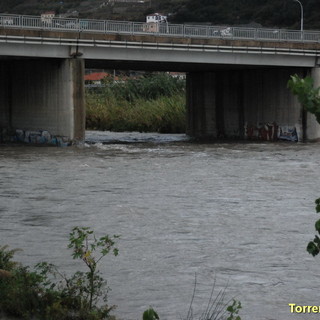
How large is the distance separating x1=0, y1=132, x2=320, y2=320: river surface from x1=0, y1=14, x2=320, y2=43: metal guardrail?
857 cm

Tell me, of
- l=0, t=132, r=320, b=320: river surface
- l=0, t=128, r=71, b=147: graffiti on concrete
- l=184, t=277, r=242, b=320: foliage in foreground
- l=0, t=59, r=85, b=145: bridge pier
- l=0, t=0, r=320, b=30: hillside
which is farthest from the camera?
l=0, t=0, r=320, b=30: hillside

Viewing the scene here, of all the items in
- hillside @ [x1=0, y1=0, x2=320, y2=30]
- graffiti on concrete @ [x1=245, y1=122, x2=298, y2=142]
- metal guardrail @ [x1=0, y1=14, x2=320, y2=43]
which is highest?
hillside @ [x1=0, y1=0, x2=320, y2=30]

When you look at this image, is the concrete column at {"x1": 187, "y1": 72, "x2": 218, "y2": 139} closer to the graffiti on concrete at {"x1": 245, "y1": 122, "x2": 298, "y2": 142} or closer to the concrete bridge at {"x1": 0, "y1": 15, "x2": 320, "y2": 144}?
the concrete bridge at {"x1": 0, "y1": 15, "x2": 320, "y2": 144}

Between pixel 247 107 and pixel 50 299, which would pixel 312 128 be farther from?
pixel 50 299

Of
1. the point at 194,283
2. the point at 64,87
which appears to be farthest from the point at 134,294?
the point at 64,87

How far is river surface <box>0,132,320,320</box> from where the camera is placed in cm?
1326

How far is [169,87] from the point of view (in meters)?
74.9

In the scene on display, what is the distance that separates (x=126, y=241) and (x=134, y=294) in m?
4.69

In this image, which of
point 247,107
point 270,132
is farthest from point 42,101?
point 247,107

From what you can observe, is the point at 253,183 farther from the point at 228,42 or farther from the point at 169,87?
the point at 169,87

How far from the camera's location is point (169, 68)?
194 feet

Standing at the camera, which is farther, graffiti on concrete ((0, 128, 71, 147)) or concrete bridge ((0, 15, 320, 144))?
graffiti on concrete ((0, 128, 71, 147))

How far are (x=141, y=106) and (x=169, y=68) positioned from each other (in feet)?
38.4

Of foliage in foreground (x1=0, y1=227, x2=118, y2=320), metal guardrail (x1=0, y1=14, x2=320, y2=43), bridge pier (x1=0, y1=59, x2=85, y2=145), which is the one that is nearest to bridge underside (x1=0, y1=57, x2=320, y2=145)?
bridge pier (x1=0, y1=59, x2=85, y2=145)
